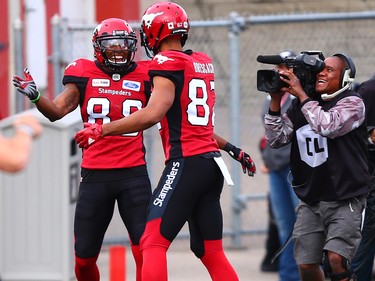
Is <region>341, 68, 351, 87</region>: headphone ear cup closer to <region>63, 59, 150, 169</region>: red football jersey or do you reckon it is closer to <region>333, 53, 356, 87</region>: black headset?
<region>333, 53, 356, 87</region>: black headset

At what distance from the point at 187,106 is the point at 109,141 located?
2.79 ft

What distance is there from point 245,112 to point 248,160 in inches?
155

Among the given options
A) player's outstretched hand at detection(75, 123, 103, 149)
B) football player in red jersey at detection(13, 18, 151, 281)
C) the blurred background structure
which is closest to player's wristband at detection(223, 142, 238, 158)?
football player in red jersey at detection(13, 18, 151, 281)

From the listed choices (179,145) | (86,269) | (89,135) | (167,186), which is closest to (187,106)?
(179,145)

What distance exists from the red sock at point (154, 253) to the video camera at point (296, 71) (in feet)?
3.47

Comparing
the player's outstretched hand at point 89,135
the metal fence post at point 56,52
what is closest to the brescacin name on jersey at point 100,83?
the player's outstretched hand at point 89,135

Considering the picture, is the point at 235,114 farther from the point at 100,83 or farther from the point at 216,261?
the point at 216,261

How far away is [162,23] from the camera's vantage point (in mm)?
6953

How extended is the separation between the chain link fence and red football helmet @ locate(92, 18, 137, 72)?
2885mm

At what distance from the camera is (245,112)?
1152 cm

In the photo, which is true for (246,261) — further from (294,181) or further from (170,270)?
(294,181)

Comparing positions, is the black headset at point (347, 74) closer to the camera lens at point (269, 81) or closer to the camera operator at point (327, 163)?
the camera operator at point (327, 163)

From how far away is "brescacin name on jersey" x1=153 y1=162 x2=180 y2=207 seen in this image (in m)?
6.91

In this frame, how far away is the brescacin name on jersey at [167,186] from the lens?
272 inches
